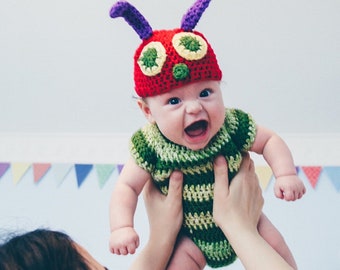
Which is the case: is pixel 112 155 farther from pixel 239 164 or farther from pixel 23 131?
pixel 239 164

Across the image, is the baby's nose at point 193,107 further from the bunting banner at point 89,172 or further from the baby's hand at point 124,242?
the bunting banner at point 89,172

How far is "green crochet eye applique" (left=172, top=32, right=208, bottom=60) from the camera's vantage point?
0.82m

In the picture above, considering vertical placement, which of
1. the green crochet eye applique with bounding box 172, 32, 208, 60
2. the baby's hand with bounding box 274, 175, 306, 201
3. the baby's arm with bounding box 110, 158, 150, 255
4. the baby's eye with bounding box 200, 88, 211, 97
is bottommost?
the baby's arm with bounding box 110, 158, 150, 255

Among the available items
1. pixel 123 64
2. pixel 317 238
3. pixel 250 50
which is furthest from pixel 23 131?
pixel 317 238

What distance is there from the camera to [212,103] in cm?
83

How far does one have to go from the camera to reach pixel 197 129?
0.84 meters

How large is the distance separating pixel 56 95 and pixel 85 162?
253 millimetres

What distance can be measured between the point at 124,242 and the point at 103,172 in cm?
101

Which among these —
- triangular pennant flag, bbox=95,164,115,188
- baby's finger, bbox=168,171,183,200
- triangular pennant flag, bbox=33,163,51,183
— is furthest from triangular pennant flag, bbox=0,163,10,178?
baby's finger, bbox=168,171,183,200

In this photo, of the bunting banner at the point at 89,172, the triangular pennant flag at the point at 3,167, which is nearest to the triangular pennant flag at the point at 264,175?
the bunting banner at the point at 89,172

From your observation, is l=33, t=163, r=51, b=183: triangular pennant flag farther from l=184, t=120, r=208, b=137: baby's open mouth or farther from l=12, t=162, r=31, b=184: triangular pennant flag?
l=184, t=120, r=208, b=137: baby's open mouth

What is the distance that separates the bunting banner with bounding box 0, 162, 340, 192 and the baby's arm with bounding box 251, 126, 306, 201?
31.5 inches

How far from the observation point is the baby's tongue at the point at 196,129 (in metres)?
0.84

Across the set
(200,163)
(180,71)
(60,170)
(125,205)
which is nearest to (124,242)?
(125,205)
